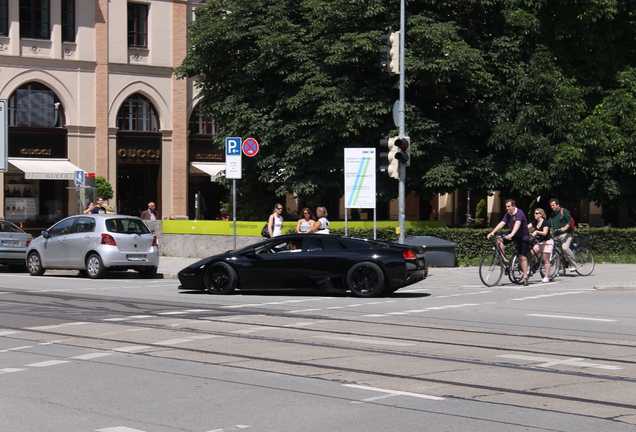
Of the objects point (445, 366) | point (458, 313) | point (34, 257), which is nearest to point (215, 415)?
point (445, 366)

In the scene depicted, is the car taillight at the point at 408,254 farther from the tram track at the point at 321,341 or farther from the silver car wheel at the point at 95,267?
the silver car wheel at the point at 95,267

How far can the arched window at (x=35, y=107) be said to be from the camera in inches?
1601

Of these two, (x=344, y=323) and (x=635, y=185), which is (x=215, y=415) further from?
(x=635, y=185)

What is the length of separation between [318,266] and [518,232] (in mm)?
4904

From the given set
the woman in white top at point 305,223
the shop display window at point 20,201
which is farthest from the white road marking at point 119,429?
the shop display window at point 20,201

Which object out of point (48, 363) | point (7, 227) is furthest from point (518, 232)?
point (7, 227)

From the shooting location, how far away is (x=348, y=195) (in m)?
22.3

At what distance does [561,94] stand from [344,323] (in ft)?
57.4

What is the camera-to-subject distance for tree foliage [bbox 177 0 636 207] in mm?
27141

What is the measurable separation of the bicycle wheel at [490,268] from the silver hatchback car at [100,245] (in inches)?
321

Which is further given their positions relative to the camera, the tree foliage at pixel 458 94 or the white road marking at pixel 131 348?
the tree foliage at pixel 458 94

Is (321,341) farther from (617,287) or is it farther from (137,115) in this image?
(137,115)

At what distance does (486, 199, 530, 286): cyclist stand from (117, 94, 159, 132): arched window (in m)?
27.7

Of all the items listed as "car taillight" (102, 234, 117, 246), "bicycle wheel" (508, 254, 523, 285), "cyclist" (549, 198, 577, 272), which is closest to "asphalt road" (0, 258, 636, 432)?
"bicycle wheel" (508, 254, 523, 285)
